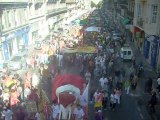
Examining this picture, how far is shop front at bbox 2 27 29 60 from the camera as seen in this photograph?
120ft

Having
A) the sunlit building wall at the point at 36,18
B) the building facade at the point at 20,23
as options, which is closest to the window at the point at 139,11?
the building facade at the point at 20,23

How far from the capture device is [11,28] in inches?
1527

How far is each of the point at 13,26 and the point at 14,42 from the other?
8.02 feet

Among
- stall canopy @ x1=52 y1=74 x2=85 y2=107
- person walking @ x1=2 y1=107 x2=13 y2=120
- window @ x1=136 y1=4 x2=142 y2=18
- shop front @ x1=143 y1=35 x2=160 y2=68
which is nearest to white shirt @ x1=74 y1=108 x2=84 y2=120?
stall canopy @ x1=52 y1=74 x2=85 y2=107

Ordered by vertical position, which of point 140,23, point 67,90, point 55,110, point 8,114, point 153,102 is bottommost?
point 153,102

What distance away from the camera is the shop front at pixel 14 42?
36500mm

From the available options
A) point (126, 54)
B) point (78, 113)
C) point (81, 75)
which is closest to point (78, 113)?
point (78, 113)

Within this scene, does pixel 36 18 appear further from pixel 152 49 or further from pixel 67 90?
pixel 67 90

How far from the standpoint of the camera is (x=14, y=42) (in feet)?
Answer: 135

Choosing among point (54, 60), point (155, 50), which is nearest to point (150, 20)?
point (155, 50)

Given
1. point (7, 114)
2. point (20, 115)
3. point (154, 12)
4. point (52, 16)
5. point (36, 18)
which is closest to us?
point (20, 115)

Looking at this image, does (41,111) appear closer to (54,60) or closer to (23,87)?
(23,87)

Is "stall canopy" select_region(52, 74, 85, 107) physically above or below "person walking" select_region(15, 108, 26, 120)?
above

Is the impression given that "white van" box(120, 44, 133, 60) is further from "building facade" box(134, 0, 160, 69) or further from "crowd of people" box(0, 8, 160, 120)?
"building facade" box(134, 0, 160, 69)
